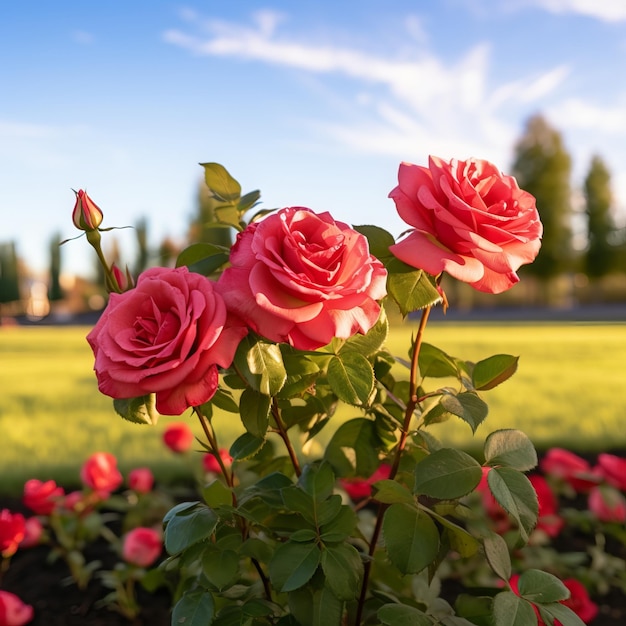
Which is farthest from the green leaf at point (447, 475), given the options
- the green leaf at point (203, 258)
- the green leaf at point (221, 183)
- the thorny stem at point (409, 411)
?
the green leaf at point (221, 183)

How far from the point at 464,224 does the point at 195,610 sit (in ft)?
2.45

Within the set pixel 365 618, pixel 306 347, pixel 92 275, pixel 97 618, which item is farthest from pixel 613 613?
pixel 92 275

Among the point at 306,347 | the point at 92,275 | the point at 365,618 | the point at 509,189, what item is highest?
the point at 509,189

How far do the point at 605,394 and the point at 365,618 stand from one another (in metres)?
5.56

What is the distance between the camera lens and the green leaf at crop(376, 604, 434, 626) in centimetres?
100

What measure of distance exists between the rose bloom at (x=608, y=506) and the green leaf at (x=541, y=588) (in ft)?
4.46

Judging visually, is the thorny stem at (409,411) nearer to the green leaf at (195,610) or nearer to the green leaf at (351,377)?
the green leaf at (351,377)

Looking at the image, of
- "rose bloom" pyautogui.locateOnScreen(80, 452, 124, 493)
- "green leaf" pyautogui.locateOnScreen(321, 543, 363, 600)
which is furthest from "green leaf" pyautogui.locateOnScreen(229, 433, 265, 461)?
"rose bloom" pyautogui.locateOnScreen(80, 452, 124, 493)

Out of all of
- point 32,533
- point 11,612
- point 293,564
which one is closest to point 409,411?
point 293,564

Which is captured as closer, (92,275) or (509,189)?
(509,189)

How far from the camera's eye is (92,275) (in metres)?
40.5

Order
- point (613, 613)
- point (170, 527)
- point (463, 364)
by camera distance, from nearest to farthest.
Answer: point (170, 527)
point (463, 364)
point (613, 613)

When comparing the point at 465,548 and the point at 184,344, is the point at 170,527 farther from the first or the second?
the point at 465,548

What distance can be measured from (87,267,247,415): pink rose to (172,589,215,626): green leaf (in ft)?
1.18
